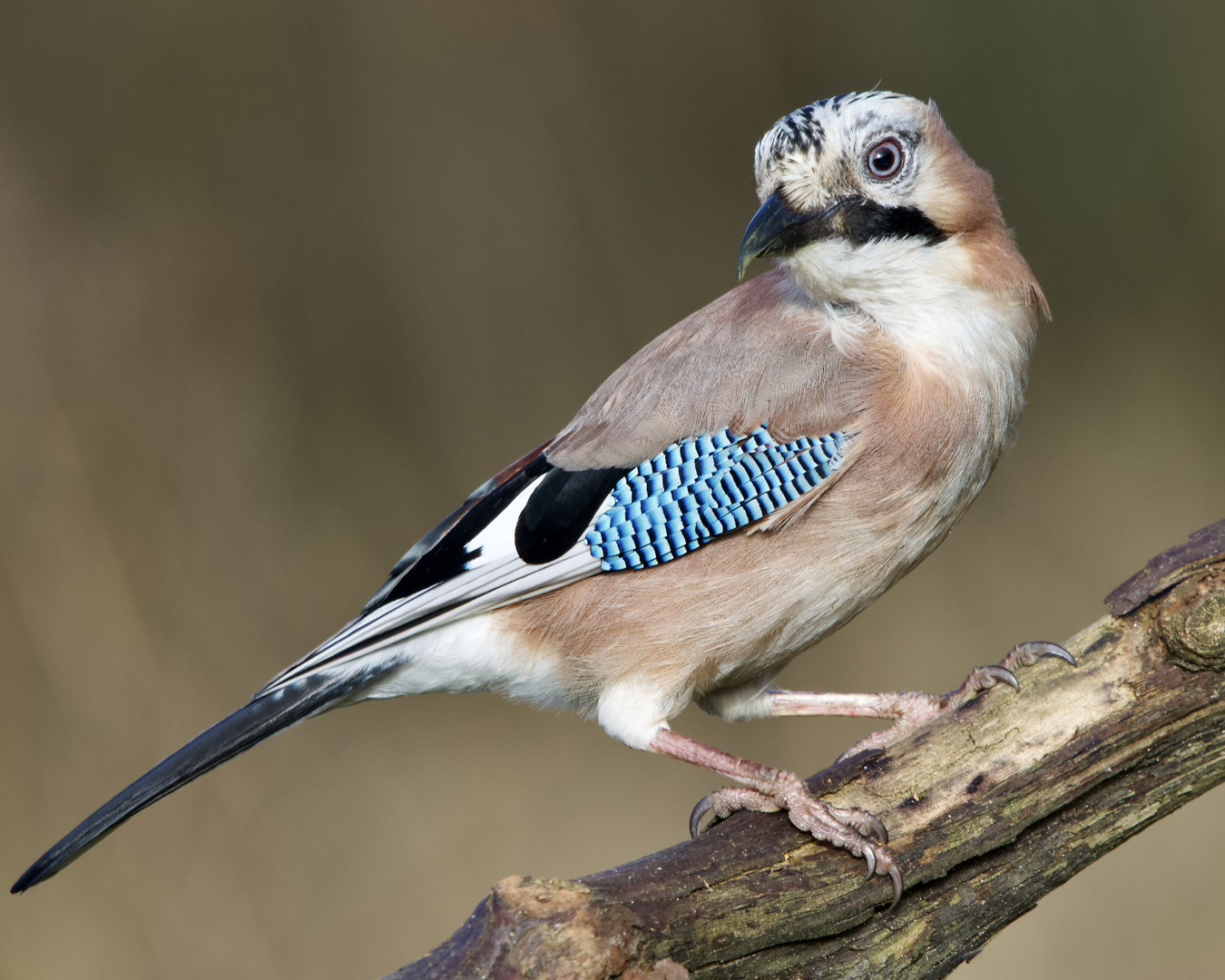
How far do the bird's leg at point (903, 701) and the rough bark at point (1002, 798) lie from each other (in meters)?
0.04

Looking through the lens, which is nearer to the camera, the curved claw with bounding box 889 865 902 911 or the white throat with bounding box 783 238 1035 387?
the curved claw with bounding box 889 865 902 911

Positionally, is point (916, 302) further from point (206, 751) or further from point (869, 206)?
point (206, 751)

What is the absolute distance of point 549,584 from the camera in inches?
106

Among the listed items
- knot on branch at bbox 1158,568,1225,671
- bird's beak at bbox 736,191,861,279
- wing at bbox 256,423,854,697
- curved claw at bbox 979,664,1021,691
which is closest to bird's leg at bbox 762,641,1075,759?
curved claw at bbox 979,664,1021,691

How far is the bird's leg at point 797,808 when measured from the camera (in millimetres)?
2234

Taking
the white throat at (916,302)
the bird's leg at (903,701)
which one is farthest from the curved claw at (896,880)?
the white throat at (916,302)

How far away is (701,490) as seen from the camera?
2.58 metres

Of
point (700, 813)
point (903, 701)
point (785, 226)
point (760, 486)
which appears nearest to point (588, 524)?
point (760, 486)

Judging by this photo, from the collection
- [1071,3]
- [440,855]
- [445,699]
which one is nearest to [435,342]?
[445,699]

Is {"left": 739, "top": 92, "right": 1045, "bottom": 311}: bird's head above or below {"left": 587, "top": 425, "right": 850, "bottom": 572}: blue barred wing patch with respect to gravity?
above

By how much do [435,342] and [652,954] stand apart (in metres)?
2.99

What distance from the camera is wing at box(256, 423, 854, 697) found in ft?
8.34

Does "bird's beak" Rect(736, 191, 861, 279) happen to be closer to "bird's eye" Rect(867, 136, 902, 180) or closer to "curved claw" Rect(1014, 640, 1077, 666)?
"bird's eye" Rect(867, 136, 902, 180)

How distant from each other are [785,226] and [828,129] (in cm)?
24
